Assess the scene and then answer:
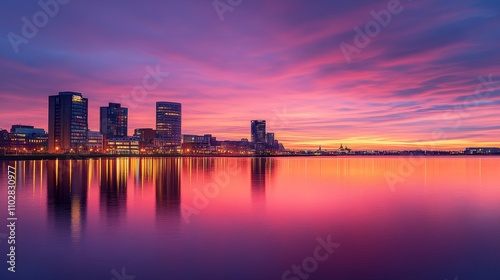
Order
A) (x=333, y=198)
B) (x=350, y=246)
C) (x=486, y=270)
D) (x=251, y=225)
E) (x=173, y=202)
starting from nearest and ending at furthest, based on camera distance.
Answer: (x=486, y=270)
(x=350, y=246)
(x=251, y=225)
(x=173, y=202)
(x=333, y=198)

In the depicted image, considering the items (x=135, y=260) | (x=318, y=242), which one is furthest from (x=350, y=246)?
(x=135, y=260)

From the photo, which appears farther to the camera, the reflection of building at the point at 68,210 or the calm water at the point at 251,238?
the reflection of building at the point at 68,210

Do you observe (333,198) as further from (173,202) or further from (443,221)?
(173,202)

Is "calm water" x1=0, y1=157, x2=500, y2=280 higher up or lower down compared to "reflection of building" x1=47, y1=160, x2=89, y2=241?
lower down

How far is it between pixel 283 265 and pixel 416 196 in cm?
3390

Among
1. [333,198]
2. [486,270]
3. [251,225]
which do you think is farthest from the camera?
[333,198]

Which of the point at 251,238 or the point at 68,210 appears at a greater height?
the point at 68,210

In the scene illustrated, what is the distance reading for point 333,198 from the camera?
45062 mm

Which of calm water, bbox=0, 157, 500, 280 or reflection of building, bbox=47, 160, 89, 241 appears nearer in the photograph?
calm water, bbox=0, 157, 500, 280

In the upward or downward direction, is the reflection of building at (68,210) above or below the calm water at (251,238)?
above

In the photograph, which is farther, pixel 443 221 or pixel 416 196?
pixel 416 196

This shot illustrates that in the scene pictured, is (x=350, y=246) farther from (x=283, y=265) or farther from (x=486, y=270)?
(x=486, y=270)

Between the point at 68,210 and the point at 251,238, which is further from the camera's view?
the point at 68,210

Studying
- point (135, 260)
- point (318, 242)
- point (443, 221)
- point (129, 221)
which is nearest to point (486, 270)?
point (318, 242)
